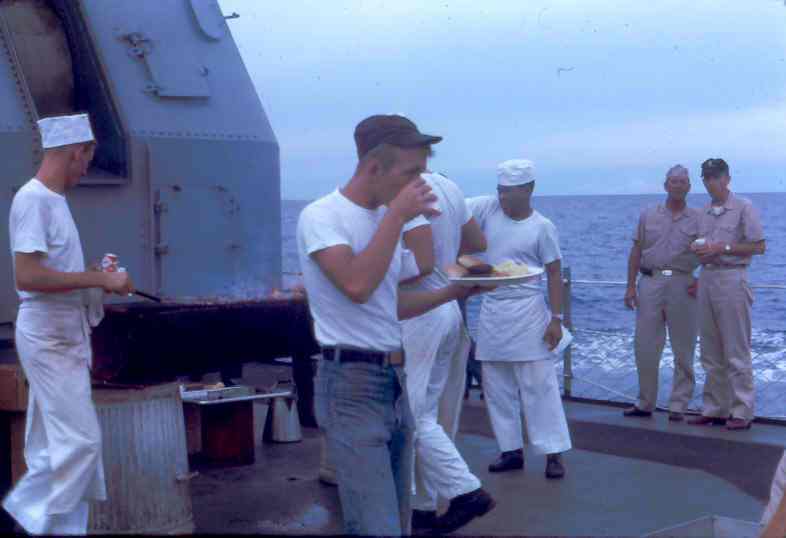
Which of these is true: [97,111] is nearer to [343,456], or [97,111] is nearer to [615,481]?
[615,481]

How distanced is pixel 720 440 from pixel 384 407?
499cm

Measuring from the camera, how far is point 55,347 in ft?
16.1

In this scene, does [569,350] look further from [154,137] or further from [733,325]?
[154,137]

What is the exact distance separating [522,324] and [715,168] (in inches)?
101

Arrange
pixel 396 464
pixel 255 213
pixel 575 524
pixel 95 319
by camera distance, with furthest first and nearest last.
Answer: pixel 255 213, pixel 575 524, pixel 95 319, pixel 396 464

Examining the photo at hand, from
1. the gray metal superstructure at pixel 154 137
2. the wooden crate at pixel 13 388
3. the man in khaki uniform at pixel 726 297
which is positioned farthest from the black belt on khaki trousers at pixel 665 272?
Result: the wooden crate at pixel 13 388

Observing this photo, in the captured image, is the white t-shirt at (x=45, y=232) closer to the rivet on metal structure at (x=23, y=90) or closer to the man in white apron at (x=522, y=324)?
the rivet on metal structure at (x=23, y=90)

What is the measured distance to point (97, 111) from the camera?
7469mm

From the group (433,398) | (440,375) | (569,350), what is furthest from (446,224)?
(569,350)

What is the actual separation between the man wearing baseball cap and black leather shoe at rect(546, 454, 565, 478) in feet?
11.1

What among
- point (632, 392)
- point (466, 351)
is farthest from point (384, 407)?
point (632, 392)

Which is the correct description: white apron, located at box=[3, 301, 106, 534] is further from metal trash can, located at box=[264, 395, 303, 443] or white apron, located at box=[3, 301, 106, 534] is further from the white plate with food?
metal trash can, located at box=[264, 395, 303, 443]

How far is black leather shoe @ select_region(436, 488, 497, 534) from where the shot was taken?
5.75m

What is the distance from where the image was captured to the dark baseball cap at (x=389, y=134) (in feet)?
12.7
